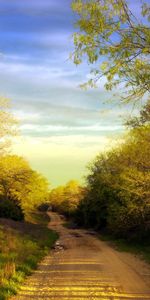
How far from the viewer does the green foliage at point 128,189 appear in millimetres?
25703

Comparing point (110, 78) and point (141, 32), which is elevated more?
point (141, 32)

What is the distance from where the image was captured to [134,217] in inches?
1288

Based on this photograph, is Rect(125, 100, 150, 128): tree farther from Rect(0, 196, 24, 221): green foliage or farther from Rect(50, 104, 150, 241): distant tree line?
Rect(0, 196, 24, 221): green foliage

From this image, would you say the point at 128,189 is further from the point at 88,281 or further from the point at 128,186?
the point at 88,281

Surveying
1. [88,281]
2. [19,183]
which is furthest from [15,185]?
[88,281]

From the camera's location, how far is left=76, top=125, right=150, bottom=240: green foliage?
25.7 m

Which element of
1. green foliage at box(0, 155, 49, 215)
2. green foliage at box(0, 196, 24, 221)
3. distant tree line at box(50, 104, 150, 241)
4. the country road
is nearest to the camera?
the country road

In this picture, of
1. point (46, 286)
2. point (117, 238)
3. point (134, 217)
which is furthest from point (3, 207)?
point (46, 286)

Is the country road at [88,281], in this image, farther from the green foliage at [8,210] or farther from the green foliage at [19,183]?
the green foliage at [8,210]

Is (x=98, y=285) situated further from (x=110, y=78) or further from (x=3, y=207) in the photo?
(x=3, y=207)

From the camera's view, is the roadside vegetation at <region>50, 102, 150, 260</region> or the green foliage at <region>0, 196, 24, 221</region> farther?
the green foliage at <region>0, 196, 24, 221</region>

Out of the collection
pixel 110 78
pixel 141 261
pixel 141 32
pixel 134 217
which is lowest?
pixel 141 261

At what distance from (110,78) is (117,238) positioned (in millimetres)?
30669

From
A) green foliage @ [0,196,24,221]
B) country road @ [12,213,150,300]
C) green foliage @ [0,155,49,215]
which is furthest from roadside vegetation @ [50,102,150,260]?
green foliage @ [0,196,24,221]
